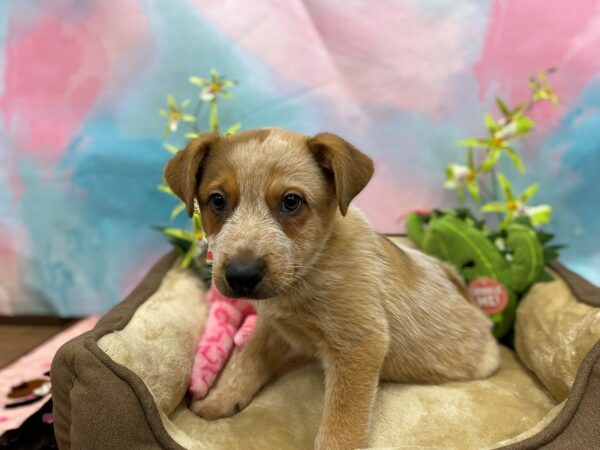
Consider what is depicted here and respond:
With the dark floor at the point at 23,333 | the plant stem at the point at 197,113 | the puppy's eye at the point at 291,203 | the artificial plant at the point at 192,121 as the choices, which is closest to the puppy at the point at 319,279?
the puppy's eye at the point at 291,203

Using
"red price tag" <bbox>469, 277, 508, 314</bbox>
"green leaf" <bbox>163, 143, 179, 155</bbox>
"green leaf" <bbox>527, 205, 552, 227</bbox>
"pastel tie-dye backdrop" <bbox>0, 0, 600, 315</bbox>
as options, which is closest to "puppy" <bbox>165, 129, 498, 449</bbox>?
"red price tag" <bbox>469, 277, 508, 314</bbox>

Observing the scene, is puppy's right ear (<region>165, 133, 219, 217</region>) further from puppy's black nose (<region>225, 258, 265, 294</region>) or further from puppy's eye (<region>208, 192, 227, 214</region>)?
puppy's black nose (<region>225, 258, 265, 294</region>)

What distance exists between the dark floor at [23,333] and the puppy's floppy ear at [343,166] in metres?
2.84

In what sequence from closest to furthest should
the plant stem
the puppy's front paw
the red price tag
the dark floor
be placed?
1. the puppy's front paw
2. the red price tag
3. the dark floor
4. the plant stem

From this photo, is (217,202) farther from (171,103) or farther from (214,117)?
(171,103)

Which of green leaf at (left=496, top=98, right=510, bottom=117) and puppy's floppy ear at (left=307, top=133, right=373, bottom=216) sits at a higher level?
green leaf at (left=496, top=98, right=510, bottom=117)

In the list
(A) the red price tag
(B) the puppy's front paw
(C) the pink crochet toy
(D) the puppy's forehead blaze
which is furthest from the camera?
(A) the red price tag

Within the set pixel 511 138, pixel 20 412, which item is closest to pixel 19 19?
pixel 20 412

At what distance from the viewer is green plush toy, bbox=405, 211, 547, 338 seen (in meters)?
3.19

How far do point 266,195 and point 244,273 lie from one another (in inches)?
14.6

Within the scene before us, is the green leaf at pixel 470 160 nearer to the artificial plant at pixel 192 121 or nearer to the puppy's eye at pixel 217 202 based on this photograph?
the artificial plant at pixel 192 121

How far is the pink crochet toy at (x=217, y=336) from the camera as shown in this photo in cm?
263

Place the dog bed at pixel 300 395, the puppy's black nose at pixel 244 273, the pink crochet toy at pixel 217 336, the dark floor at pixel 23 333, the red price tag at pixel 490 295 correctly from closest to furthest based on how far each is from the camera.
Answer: the puppy's black nose at pixel 244 273 → the dog bed at pixel 300 395 → the pink crochet toy at pixel 217 336 → the red price tag at pixel 490 295 → the dark floor at pixel 23 333

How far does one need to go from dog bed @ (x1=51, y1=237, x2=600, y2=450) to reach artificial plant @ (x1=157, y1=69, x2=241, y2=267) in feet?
1.60
